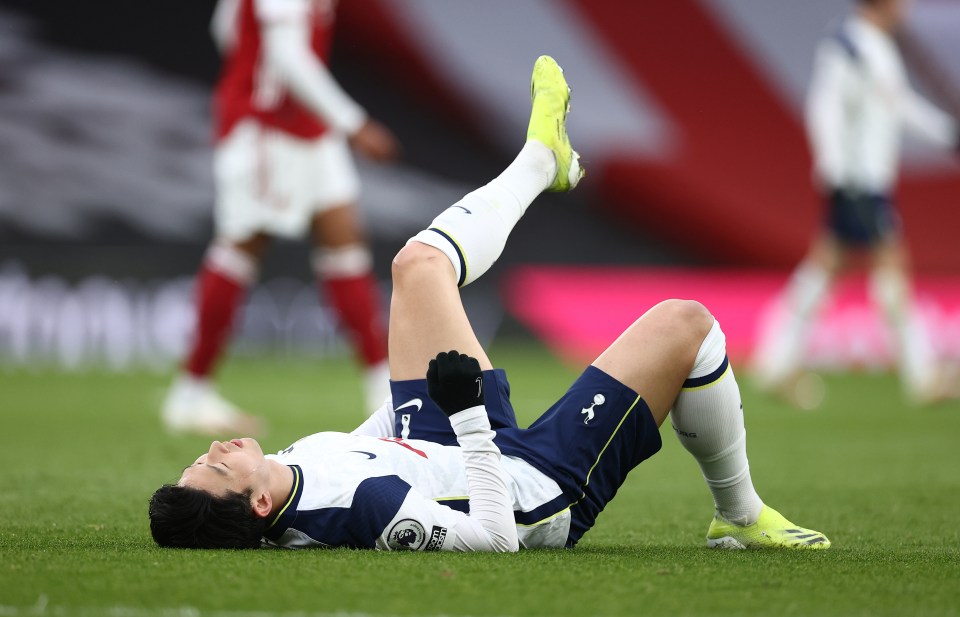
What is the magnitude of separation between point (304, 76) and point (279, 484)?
398 cm

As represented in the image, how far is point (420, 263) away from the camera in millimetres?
3508

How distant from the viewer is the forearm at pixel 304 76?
22.8 ft

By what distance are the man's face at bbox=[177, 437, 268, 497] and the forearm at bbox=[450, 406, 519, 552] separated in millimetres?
490

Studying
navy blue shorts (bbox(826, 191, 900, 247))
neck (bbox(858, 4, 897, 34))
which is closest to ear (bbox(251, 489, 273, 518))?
navy blue shorts (bbox(826, 191, 900, 247))

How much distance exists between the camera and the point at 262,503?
3.31m

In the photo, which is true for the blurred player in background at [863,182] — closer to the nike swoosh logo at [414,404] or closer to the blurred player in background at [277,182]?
the blurred player in background at [277,182]

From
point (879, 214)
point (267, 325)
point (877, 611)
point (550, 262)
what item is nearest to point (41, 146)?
point (267, 325)

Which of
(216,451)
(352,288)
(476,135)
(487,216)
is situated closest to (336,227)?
(352,288)

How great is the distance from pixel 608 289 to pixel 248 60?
7767mm

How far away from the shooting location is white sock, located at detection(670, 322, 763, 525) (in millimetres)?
3438

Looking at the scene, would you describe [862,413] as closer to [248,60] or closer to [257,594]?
[248,60]

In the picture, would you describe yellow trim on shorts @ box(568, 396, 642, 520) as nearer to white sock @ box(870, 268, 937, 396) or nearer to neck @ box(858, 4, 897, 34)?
white sock @ box(870, 268, 937, 396)

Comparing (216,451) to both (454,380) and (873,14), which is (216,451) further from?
(873,14)

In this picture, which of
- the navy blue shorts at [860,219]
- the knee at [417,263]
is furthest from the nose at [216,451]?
the navy blue shorts at [860,219]
